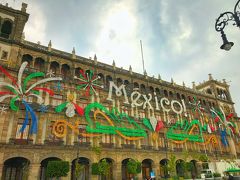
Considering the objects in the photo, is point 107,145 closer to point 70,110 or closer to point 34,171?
point 70,110

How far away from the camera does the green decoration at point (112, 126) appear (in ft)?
96.9

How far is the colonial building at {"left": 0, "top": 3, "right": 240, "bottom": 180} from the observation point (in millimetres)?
24797

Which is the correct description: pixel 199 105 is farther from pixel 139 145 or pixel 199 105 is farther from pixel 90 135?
pixel 90 135

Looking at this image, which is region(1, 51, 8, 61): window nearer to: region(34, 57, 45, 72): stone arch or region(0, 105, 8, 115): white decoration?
region(34, 57, 45, 72): stone arch

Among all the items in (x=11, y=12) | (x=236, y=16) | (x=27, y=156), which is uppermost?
(x=11, y=12)

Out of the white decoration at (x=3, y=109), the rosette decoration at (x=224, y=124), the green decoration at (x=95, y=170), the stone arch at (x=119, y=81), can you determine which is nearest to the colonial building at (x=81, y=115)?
the white decoration at (x=3, y=109)

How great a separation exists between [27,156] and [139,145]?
53.7 ft

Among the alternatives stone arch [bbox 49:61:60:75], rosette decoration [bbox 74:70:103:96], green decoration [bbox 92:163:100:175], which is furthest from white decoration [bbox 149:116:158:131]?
stone arch [bbox 49:61:60:75]

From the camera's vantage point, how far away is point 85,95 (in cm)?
3117

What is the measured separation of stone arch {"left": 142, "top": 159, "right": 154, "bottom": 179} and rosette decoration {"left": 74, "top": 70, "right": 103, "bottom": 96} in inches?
557

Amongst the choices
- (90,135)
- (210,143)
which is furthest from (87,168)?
(210,143)

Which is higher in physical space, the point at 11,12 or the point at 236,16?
the point at 11,12

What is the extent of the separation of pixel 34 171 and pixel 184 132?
90.1 feet

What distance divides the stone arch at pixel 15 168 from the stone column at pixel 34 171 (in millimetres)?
499
